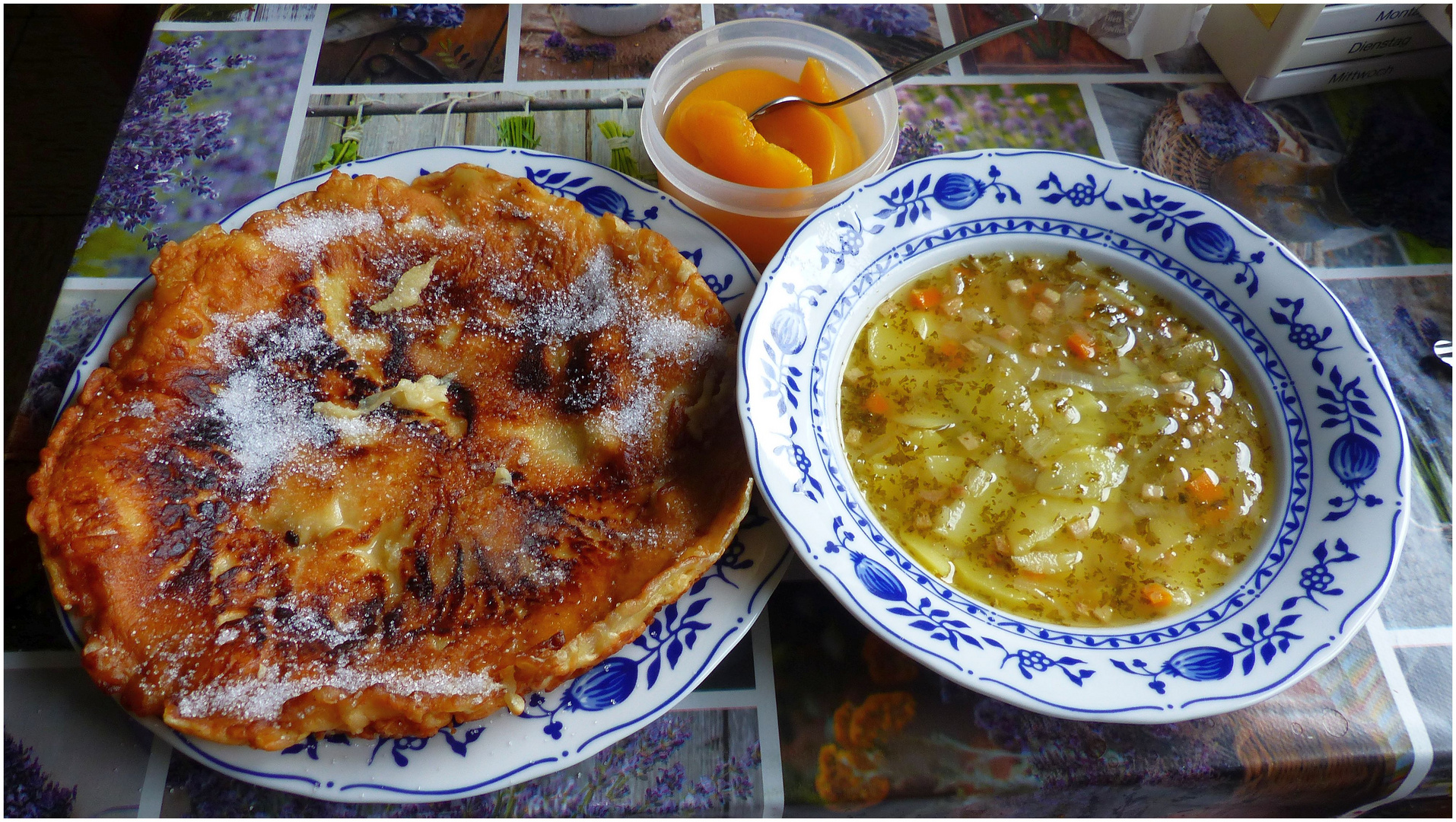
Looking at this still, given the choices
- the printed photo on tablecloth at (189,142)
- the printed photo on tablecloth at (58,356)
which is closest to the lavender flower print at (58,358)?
the printed photo on tablecloth at (58,356)

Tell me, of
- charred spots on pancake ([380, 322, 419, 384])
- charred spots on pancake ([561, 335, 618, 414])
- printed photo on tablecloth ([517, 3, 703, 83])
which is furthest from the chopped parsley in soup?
printed photo on tablecloth ([517, 3, 703, 83])

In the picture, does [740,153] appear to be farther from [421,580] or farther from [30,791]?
[30,791]

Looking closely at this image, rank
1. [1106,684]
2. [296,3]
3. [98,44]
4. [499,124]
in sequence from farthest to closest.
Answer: [98,44] → [296,3] → [499,124] → [1106,684]

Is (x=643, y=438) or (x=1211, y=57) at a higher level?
(x=1211, y=57)

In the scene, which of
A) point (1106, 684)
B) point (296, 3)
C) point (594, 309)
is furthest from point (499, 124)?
point (1106, 684)

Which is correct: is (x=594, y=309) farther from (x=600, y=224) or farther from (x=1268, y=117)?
(x=1268, y=117)

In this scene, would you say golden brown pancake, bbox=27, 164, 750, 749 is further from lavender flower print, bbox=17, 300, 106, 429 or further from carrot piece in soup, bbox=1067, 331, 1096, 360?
carrot piece in soup, bbox=1067, 331, 1096, 360

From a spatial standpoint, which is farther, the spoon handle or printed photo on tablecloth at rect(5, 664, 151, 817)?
the spoon handle

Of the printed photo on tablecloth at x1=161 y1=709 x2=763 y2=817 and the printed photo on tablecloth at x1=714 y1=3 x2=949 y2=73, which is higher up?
the printed photo on tablecloth at x1=714 y1=3 x2=949 y2=73
